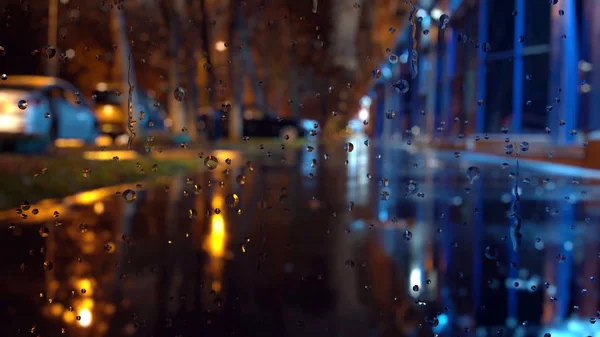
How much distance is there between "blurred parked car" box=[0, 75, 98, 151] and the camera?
997 cm

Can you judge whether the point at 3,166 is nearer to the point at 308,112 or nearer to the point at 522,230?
the point at 308,112

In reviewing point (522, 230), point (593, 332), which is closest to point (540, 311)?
point (593, 332)

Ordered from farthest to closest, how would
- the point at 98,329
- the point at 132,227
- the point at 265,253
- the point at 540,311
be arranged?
the point at 132,227, the point at 265,253, the point at 540,311, the point at 98,329

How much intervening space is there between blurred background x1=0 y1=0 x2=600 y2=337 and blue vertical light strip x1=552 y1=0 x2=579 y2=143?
619mm

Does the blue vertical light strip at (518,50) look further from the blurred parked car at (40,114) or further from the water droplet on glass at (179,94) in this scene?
the blurred parked car at (40,114)

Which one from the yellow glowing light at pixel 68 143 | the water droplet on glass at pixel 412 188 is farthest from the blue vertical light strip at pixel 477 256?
the yellow glowing light at pixel 68 143

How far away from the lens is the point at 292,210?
7520mm

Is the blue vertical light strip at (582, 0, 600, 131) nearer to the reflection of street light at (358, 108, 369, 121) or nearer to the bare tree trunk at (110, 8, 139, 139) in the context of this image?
the reflection of street light at (358, 108, 369, 121)

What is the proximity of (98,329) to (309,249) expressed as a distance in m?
2.33

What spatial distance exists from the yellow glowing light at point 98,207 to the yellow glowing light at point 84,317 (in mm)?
3614

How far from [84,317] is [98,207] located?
4.21 meters

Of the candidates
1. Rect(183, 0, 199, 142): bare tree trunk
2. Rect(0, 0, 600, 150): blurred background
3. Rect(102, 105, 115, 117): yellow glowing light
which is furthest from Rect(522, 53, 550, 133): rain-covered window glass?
Rect(102, 105, 115, 117): yellow glowing light

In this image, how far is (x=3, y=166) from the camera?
8.13 metres

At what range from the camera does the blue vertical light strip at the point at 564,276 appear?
137 inches
